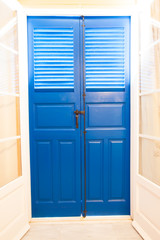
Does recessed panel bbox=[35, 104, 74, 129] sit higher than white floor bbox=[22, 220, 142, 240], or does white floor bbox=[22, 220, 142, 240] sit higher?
recessed panel bbox=[35, 104, 74, 129]

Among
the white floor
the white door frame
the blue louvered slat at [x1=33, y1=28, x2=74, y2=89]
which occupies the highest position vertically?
the blue louvered slat at [x1=33, y1=28, x2=74, y2=89]

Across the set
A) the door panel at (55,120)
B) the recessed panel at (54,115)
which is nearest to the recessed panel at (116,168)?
the door panel at (55,120)

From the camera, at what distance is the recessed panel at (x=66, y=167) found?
216 centimetres

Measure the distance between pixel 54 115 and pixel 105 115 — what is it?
61cm

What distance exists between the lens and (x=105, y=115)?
2.17 meters

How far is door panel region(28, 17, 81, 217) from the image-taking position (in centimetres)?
210

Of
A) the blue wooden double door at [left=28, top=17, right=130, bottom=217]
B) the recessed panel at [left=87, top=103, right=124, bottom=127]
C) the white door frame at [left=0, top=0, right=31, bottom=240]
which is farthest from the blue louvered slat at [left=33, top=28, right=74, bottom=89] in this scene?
the recessed panel at [left=87, top=103, right=124, bottom=127]

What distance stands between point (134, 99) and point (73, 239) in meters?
1.61

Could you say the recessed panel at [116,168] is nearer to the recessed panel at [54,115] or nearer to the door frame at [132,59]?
the door frame at [132,59]

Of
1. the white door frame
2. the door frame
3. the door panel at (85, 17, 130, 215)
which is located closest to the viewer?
the white door frame

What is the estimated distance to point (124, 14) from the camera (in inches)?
82.4

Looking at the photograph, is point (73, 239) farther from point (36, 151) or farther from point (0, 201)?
point (36, 151)

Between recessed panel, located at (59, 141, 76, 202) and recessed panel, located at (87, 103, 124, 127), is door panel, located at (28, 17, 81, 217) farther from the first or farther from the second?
recessed panel, located at (87, 103, 124, 127)

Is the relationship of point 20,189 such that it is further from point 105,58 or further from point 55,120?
point 105,58
